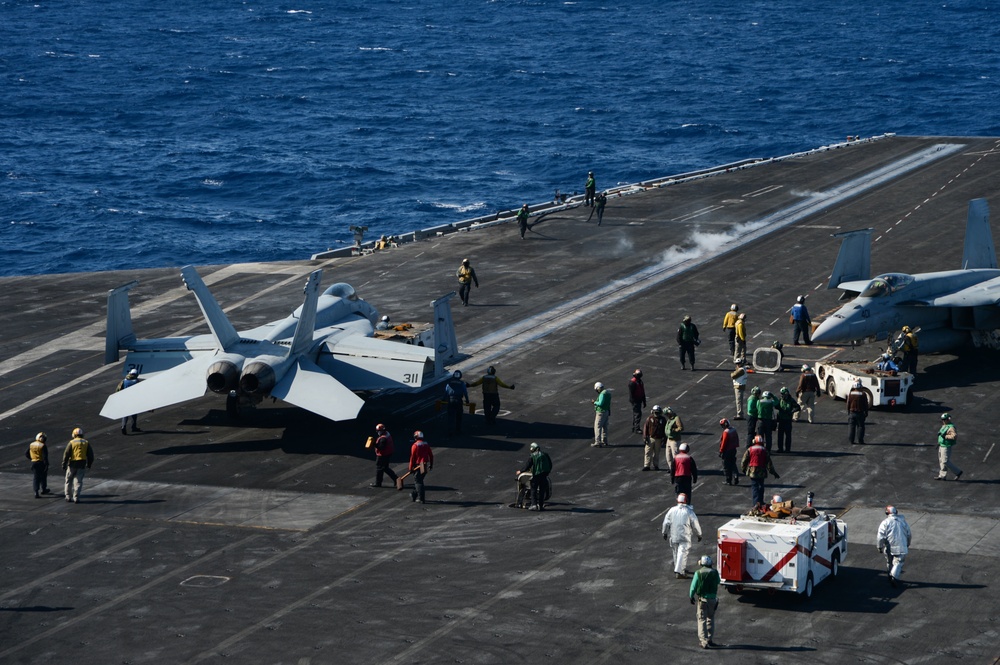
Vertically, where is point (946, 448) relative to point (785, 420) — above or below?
below

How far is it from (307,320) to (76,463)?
23.5 feet

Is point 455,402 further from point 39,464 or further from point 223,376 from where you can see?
point 39,464

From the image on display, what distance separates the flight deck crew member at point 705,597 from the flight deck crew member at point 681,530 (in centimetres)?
251

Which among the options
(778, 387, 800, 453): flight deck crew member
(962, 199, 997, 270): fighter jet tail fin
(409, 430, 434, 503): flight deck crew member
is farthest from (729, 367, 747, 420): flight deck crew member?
(962, 199, 997, 270): fighter jet tail fin

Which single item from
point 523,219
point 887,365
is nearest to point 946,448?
point 887,365

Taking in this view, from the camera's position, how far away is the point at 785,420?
31891 millimetres

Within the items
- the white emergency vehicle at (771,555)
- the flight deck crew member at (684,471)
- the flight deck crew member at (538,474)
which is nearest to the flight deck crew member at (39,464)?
the flight deck crew member at (538,474)

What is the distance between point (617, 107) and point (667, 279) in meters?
84.6

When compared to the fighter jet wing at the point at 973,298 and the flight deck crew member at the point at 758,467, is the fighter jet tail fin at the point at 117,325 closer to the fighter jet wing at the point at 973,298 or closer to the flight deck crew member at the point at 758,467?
the flight deck crew member at the point at 758,467

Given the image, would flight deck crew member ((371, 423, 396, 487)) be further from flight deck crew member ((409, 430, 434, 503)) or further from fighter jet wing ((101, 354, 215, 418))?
fighter jet wing ((101, 354, 215, 418))

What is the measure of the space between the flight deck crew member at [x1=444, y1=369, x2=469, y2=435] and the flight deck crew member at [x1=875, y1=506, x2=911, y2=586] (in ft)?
42.9

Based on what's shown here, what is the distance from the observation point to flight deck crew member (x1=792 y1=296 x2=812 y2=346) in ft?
136

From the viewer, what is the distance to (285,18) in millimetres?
192875

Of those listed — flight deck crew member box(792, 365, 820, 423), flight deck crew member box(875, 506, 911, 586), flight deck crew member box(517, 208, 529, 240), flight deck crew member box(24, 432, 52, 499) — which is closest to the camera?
flight deck crew member box(875, 506, 911, 586)
